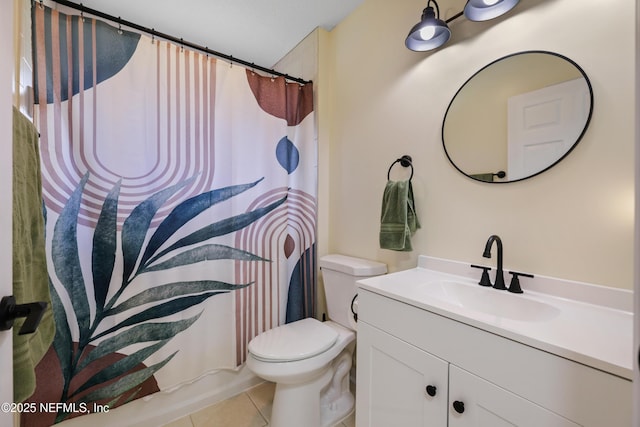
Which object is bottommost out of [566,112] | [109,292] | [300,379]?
[300,379]

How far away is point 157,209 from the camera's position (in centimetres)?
135

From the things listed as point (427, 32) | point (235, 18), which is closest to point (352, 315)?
point (427, 32)

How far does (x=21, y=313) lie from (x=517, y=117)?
62.2 inches

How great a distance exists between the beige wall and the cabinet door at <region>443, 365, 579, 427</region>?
1.64 feet

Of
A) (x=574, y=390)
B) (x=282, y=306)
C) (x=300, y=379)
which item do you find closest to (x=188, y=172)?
(x=282, y=306)

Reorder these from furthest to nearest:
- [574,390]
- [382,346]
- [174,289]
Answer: [174,289] < [382,346] < [574,390]

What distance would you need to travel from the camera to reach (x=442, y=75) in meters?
1.22

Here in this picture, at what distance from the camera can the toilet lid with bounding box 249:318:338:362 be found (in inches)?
46.9

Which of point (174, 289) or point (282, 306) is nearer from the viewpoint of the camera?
point (174, 289)

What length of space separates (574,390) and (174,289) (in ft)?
5.21

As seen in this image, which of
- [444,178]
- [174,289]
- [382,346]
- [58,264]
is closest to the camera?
[382,346]

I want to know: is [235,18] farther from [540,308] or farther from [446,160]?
[540,308]

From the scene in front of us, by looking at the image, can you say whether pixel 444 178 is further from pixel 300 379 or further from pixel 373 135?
pixel 300 379

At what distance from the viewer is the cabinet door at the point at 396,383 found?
0.81 metres
